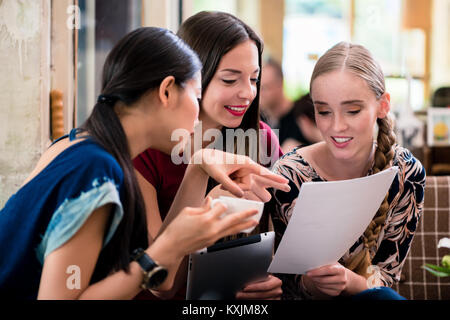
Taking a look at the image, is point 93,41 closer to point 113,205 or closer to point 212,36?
point 212,36

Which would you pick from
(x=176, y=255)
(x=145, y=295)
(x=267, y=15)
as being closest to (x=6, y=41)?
(x=145, y=295)

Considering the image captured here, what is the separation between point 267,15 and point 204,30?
5.83 metres

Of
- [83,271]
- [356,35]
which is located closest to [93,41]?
[83,271]

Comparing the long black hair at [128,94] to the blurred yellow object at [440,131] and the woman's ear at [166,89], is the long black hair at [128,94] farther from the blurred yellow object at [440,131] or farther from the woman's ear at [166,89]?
the blurred yellow object at [440,131]

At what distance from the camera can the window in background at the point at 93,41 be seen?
1863 mm

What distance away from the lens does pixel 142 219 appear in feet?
2.87

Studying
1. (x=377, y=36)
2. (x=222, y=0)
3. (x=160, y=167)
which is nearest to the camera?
(x=160, y=167)

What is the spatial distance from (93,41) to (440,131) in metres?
3.16

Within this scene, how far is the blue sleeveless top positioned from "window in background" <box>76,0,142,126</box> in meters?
1.00

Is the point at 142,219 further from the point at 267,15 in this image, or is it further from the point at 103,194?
the point at 267,15

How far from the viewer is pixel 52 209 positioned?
2.72ft

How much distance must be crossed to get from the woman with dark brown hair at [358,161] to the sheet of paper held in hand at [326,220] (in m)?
0.17

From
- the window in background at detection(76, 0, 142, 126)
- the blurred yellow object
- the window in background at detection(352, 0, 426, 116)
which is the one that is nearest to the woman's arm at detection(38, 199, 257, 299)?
the window in background at detection(76, 0, 142, 126)
